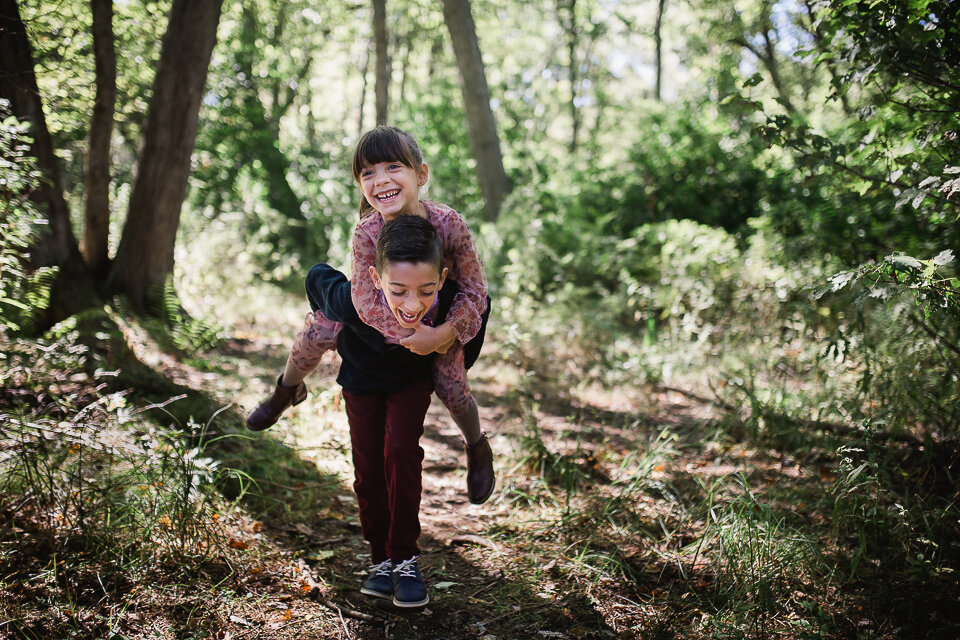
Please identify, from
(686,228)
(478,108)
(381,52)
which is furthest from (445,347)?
(381,52)

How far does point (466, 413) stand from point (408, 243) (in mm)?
919

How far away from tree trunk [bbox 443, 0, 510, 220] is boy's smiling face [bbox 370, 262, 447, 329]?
7.97 metres

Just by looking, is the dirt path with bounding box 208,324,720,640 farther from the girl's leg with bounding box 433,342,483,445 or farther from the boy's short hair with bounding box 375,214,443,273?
the boy's short hair with bounding box 375,214,443,273

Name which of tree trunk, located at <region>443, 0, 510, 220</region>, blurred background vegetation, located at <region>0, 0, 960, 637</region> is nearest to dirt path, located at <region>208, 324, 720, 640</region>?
blurred background vegetation, located at <region>0, 0, 960, 637</region>

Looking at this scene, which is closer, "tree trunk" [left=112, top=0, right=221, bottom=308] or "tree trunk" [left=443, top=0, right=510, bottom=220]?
"tree trunk" [left=112, top=0, right=221, bottom=308]

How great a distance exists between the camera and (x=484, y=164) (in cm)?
1049

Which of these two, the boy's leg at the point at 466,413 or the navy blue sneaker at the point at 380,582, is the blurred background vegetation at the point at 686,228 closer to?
the boy's leg at the point at 466,413

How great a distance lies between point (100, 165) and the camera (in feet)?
19.2

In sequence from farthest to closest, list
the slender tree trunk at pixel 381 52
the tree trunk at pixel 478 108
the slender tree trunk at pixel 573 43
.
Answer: the slender tree trunk at pixel 573 43 → the slender tree trunk at pixel 381 52 → the tree trunk at pixel 478 108

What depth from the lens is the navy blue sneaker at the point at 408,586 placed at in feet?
9.40

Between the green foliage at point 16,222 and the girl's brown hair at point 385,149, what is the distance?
1.49 m

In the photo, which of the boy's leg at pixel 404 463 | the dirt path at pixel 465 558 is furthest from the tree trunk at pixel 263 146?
the boy's leg at pixel 404 463

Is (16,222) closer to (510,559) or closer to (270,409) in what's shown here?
(270,409)

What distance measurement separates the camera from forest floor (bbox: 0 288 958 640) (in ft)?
8.87
